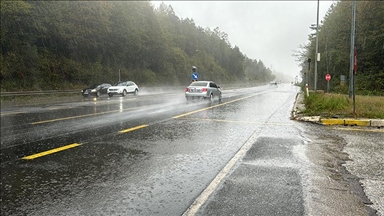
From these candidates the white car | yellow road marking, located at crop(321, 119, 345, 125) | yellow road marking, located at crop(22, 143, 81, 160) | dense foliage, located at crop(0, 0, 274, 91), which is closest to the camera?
yellow road marking, located at crop(22, 143, 81, 160)

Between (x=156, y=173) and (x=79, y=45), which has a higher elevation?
(x=79, y=45)

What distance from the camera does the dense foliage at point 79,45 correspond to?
105ft

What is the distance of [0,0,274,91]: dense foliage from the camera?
105 ft

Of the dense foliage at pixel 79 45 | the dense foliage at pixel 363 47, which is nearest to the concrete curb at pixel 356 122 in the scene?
the dense foliage at pixel 79 45

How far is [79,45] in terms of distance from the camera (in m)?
42.7

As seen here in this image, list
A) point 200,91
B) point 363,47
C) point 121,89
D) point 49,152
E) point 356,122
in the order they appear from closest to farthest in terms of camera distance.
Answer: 1. point 49,152
2. point 356,122
3. point 200,91
4. point 121,89
5. point 363,47

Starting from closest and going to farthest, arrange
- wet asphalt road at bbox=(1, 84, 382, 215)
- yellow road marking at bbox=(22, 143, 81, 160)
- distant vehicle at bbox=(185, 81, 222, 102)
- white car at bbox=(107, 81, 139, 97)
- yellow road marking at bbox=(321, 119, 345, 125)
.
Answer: wet asphalt road at bbox=(1, 84, 382, 215) < yellow road marking at bbox=(22, 143, 81, 160) < yellow road marking at bbox=(321, 119, 345, 125) < distant vehicle at bbox=(185, 81, 222, 102) < white car at bbox=(107, 81, 139, 97)

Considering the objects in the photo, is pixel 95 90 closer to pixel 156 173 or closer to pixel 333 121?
pixel 333 121

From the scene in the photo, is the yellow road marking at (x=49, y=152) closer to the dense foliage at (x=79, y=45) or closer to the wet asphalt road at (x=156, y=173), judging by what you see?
the wet asphalt road at (x=156, y=173)

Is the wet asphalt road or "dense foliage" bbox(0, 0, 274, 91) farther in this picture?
"dense foliage" bbox(0, 0, 274, 91)

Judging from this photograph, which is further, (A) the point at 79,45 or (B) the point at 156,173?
(A) the point at 79,45

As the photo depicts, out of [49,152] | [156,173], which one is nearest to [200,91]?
[49,152]

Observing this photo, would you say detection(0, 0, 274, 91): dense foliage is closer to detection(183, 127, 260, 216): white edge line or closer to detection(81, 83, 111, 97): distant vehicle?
detection(81, 83, 111, 97): distant vehicle

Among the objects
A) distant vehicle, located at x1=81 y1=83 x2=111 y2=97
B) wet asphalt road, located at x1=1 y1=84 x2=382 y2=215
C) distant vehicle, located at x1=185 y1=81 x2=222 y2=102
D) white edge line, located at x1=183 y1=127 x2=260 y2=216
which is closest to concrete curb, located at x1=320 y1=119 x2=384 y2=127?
wet asphalt road, located at x1=1 y1=84 x2=382 y2=215
